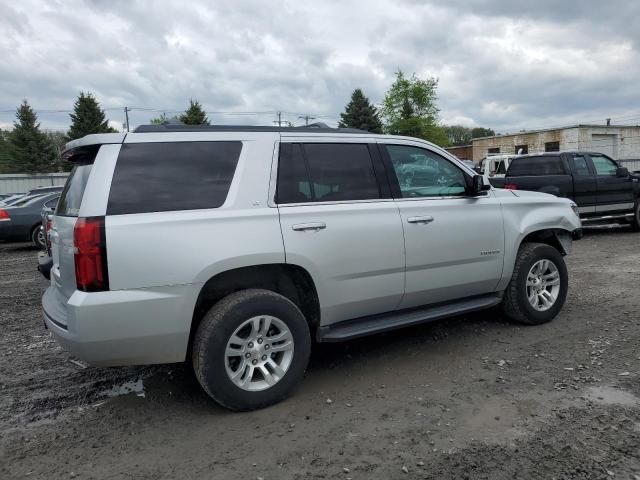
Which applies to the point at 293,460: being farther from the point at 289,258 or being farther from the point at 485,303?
the point at 485,303

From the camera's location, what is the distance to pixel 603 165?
469 inches

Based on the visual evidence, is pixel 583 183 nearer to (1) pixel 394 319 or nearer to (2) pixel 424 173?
(2) pixel 424 173

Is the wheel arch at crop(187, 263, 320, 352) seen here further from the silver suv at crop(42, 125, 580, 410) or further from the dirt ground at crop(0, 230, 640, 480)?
the dirt ground at crop(0, 230, 640, 480)

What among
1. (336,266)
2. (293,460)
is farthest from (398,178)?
(293,460)

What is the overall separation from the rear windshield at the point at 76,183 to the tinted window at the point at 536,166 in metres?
10.6

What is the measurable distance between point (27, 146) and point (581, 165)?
52.3 meters

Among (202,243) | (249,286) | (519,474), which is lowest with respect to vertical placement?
(519,474)

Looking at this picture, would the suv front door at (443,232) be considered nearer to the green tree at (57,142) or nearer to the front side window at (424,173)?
the front side window at (424,173)

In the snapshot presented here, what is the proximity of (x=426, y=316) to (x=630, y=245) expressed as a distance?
26.6ft

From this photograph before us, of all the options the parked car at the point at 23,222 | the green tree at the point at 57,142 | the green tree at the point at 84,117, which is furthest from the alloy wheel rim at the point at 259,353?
the green tree at the point at 84,117

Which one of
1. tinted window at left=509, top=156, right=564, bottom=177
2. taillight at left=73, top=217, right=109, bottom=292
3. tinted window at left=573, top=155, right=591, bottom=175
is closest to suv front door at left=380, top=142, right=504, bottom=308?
taillight at left=73, top=217, right=109, bottom=292

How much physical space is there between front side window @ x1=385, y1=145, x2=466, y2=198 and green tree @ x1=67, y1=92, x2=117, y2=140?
2005 inches

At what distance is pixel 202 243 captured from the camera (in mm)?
3191

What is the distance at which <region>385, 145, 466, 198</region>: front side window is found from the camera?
429cm
